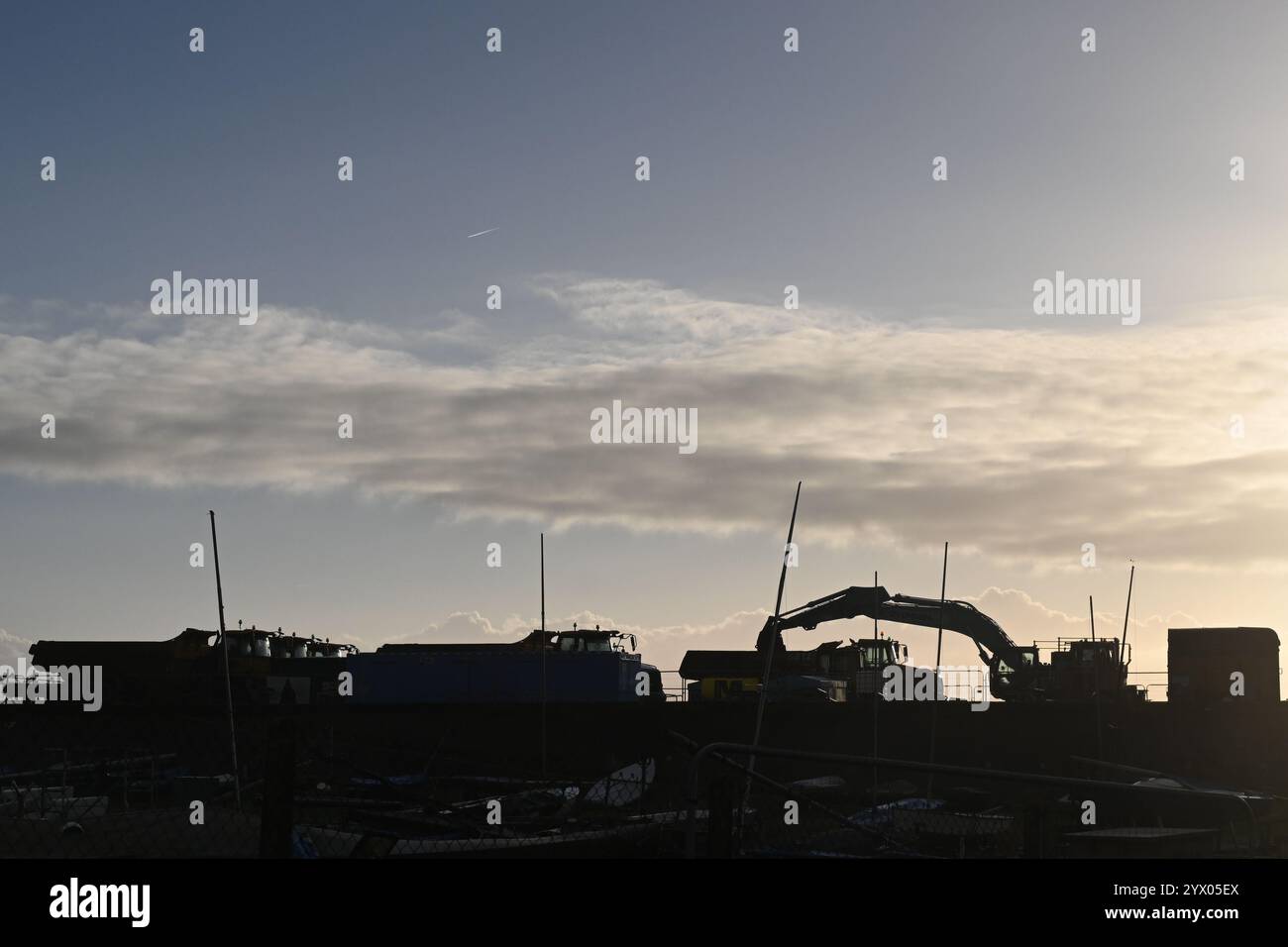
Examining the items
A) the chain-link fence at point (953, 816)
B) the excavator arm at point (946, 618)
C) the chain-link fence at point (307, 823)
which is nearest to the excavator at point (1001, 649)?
the excavator arm at point (946, 618)

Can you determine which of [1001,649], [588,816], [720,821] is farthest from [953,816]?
[1001,649]

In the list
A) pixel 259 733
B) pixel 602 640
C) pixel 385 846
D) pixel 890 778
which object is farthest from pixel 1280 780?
pixel 385 846

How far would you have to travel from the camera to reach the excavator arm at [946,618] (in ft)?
186

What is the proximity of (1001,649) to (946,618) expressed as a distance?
2632mm

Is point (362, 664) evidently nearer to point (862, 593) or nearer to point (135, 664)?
point (135, 664)

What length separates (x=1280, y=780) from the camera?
47.5 metres

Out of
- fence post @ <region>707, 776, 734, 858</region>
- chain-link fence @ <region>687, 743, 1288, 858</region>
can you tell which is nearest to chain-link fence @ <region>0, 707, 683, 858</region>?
chain-link fence @ <region>687, 743, 1288, 858</region>

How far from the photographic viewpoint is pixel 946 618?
58000 millimetres

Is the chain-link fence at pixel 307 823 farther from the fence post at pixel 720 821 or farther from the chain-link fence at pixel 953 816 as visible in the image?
the fence post at pixel 720 821

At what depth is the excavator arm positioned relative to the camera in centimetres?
5666

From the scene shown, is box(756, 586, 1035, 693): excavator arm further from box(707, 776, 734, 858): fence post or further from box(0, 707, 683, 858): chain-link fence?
box(707, 776, 734, 858): fence post

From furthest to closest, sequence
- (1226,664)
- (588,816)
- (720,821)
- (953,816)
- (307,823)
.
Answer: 1. (1226,664)
2. (588,816)
3. (953,816)
4. (307,823)
5. (720,821)

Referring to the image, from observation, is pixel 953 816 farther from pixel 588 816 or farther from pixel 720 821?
pixel 720 821
